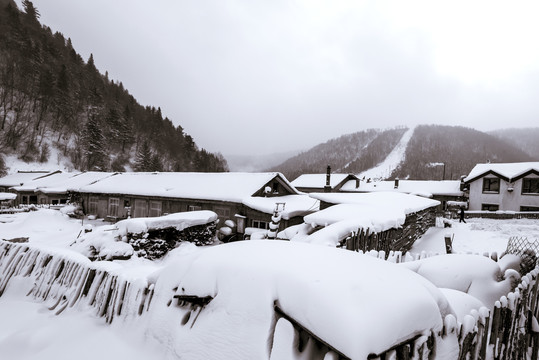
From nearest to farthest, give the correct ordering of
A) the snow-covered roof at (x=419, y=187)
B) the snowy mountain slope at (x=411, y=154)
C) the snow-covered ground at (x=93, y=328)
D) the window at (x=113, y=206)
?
the snow-covered ground at (x=93, y=328) < the window at (x=113, y=206) < the snow-covered roof at (x=419, y=187) < the snowy mountain slope at (x=411, y=154)

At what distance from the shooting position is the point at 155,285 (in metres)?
3.72

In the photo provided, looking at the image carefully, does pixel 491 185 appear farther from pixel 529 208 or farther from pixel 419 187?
pixel 419 187

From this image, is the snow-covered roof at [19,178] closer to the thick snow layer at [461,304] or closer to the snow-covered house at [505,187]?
the thick snow layer at [461,304]

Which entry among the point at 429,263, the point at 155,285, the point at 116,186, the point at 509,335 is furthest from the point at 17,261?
the point at 116,186

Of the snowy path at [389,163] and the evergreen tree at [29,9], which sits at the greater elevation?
the evergreen tree at [29,9]

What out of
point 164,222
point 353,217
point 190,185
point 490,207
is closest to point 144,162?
point 190,185

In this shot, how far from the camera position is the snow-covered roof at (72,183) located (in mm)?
29922

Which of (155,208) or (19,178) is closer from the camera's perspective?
(155,208)

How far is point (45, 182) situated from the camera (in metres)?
33.4

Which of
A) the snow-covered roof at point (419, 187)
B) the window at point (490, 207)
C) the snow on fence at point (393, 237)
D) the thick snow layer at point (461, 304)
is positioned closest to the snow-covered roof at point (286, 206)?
the snow on fence at point (393, 237)

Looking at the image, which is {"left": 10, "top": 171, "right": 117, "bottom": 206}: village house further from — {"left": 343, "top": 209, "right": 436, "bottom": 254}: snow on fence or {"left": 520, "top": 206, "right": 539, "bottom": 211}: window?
{"left": 520, "top": 206, "right": 539, "bottom": 211}: window

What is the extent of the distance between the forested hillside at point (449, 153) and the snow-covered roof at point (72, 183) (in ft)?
310

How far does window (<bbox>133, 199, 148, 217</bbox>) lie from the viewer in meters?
24.2

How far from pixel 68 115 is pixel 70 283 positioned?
74.6 m
